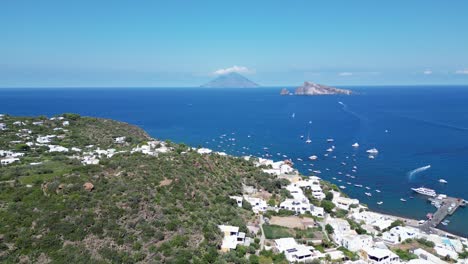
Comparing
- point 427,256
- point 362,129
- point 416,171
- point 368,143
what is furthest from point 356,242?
point 362,129

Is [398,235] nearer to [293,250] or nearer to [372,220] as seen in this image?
[372,220]

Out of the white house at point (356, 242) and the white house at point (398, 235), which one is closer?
the white house at point (356, 242)

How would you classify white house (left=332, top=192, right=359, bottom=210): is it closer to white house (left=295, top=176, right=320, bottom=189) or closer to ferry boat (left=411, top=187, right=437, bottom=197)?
white house (left=295, top=176, right=320, bottom=189)

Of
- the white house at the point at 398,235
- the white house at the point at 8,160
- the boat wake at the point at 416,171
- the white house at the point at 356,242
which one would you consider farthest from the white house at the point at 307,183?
the white house at the point at 8,160

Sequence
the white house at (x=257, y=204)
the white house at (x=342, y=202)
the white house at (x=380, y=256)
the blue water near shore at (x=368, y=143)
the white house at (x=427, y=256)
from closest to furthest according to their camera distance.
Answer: the white house at (x=380, y=256) < the white house at (x=427, y=256) < the white house at (x=257, y=204) < the white house at (x=342, y=202) < the blue water near shore at (x=368, y=143)

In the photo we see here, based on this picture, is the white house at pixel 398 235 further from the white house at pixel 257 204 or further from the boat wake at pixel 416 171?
the boat wake at pixel 416 171

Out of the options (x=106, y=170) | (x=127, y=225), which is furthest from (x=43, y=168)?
(x=127, y=225)

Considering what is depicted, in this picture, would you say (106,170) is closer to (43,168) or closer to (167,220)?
(43,168)
